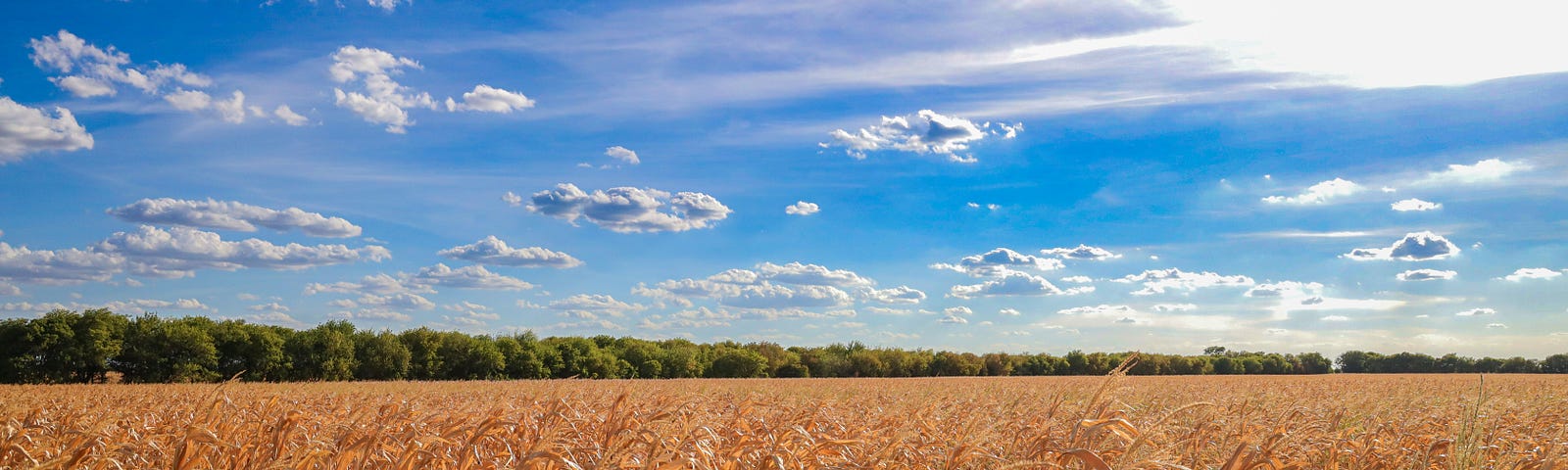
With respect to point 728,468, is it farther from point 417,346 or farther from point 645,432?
point 417,346

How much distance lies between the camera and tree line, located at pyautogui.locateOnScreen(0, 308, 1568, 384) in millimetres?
54688

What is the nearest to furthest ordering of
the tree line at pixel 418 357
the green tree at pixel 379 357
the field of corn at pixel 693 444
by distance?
the field of corn at pixel 693 444 → the tree line at pixel 418 357 → the green tree at pixel 379 357

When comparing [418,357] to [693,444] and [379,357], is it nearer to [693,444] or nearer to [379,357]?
[379,357]

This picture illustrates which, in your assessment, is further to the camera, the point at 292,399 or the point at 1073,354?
the point at 1073,354

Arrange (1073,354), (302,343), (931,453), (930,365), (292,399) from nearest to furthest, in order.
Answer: (931,453) → (292,399) → (302,343) → (930,365) → (1073,354)

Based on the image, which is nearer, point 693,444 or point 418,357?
point 693,444

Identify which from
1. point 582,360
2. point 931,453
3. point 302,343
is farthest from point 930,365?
point 931,453

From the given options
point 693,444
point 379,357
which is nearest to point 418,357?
point 379,357

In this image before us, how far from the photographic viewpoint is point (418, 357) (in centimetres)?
6950

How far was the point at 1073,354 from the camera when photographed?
10656 centimetres

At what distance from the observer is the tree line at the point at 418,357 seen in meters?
54.7

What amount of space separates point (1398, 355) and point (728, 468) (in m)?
140

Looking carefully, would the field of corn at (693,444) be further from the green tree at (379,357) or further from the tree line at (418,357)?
the green tree at (379,357)

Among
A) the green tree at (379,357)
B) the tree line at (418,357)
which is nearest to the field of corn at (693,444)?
the tree line at (418,357)
